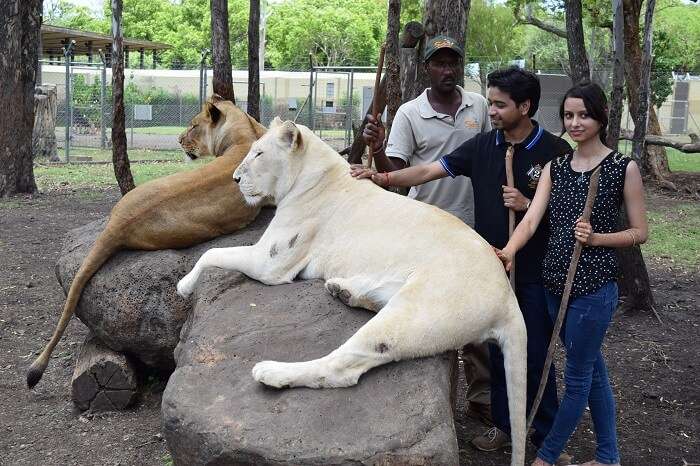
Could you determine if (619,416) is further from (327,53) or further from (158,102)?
(327,53)

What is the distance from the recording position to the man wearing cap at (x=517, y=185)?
459 centimetres

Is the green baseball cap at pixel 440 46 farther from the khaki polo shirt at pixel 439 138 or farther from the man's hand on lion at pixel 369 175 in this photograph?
the man's hand on lion at pixel 369 175

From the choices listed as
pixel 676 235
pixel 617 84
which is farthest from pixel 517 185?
pixel 676 235

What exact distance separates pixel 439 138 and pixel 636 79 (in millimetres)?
9264

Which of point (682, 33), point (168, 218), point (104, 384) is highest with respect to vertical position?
point (682, 33)

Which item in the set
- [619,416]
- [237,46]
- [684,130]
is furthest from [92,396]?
[237,46]

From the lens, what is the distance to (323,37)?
59.1m

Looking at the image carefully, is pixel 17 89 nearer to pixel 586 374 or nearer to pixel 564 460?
pixel 564 460

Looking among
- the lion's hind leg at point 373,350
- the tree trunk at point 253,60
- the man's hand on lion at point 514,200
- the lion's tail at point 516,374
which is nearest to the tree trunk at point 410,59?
the man's hand on lion at point 514,200

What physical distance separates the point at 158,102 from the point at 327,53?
103 ft

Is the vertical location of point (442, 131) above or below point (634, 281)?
above

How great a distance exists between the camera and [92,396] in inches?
231

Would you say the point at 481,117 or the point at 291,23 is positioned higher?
the point at 291,23

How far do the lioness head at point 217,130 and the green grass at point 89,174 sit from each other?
7.25 m
